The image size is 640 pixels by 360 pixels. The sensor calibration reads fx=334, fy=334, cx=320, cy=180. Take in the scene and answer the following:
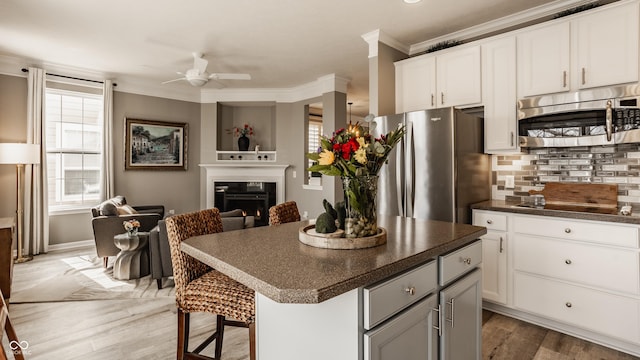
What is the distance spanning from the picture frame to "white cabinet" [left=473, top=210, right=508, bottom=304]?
17.4 ft

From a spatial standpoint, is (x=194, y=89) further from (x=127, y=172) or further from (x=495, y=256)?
(x=495, y=256)

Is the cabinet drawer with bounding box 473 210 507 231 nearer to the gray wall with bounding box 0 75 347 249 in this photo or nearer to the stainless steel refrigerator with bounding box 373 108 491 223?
the stainless steel refrigerator with bounding box 373 108 491 223

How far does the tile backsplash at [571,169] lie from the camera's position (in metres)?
2.65

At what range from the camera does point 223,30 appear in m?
3.68

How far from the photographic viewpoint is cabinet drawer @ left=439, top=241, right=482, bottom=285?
150 cm

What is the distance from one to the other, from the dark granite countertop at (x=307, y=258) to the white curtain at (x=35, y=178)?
4645 mm

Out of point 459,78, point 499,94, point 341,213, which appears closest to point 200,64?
point 459,78

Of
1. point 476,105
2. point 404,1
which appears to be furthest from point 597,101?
point 404,1

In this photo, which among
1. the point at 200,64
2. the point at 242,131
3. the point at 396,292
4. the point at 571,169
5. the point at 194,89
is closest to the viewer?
the point at 396,292

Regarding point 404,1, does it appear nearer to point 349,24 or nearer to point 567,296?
point 349,24

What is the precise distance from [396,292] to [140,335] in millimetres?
2227

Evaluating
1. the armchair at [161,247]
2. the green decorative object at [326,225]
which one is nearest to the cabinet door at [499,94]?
the green decorative object at [326,225]

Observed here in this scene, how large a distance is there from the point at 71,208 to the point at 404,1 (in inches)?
Result: 218

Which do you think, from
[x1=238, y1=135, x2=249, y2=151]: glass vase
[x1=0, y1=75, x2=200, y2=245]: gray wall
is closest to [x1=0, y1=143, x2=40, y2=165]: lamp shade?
[x1=0, y1=75, x2=200, y2=245]: gray wall
